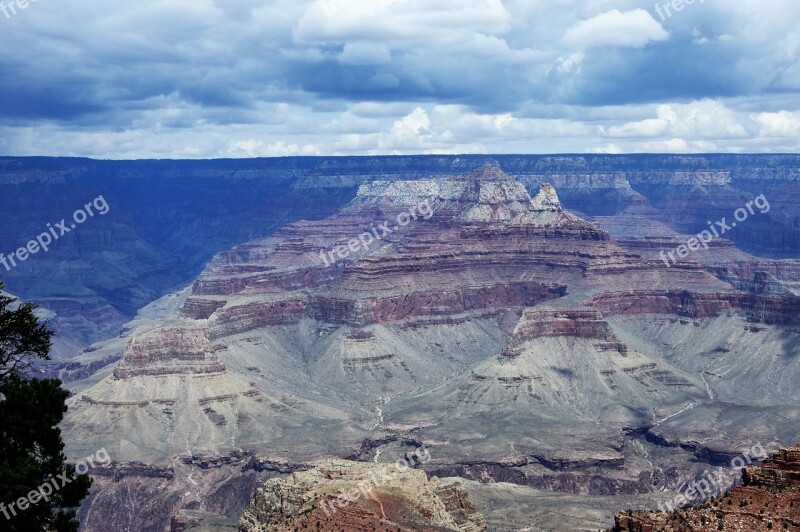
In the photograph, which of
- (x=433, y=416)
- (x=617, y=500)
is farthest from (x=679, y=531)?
(x=433, y=416)

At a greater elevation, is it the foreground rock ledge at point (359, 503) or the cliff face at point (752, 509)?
the cliff face at point (752, 509)

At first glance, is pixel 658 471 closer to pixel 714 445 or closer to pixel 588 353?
pixel 714 445

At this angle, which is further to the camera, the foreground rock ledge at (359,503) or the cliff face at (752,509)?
the foreground rock ledge at (359,503)

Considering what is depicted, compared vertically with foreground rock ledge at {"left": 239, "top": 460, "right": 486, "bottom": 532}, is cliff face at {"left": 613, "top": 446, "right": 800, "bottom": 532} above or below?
above

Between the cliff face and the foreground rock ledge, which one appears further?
the foreground rock ledge

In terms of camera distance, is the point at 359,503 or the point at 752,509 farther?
the point at 359,503
